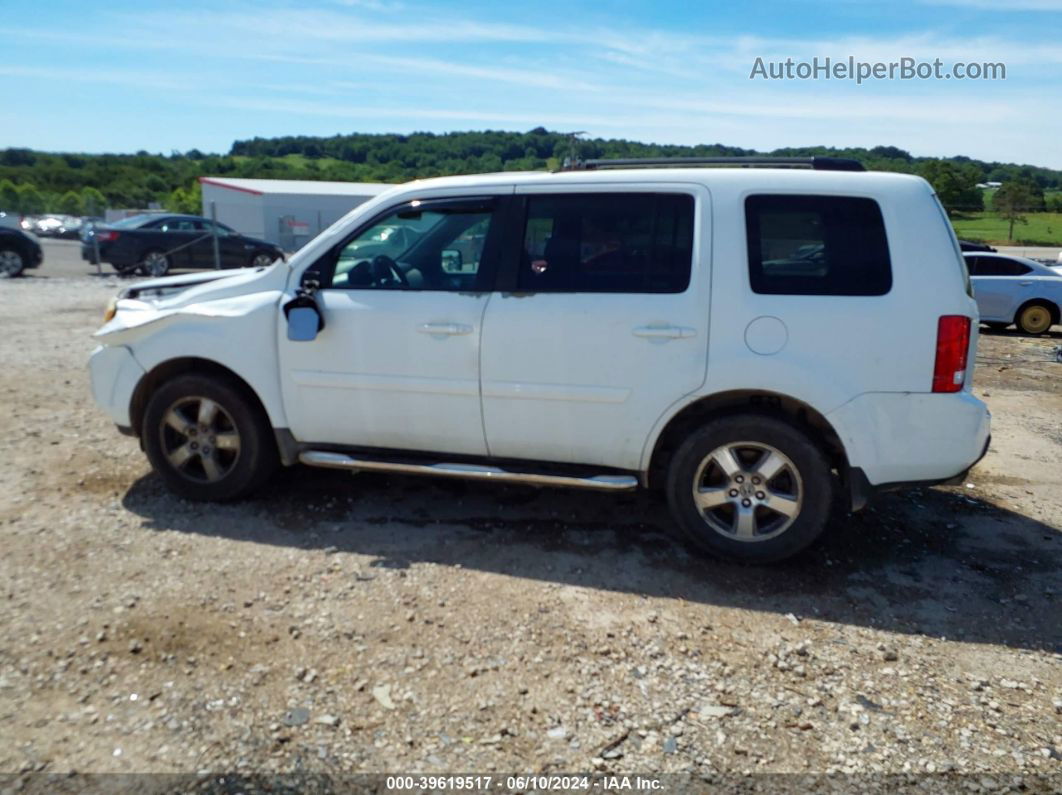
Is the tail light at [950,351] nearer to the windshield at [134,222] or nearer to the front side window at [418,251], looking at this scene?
the front side window at [418,251]

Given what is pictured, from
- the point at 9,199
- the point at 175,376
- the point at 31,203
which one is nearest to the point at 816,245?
the point at 175,376

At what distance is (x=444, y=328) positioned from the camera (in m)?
4.66

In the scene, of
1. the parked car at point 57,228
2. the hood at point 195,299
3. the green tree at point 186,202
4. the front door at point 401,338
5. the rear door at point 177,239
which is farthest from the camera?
the green tree at point 186,202

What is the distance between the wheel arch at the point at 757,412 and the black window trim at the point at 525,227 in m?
0.60

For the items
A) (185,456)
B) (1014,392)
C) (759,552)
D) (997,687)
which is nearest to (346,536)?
(185,456)

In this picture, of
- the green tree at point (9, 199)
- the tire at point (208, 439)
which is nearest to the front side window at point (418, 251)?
the tire at point (208, 439)

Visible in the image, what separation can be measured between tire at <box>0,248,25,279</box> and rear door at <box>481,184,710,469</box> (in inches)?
701

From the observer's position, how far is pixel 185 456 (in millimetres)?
5145

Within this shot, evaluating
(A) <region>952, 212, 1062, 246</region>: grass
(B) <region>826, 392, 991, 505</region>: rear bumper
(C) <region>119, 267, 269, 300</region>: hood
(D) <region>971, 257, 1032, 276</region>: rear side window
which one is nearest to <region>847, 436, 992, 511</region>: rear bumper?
(B) <region>826, 392, 991, 505</region>: rear bumper

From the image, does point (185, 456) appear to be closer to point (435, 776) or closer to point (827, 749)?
point (435, 776)

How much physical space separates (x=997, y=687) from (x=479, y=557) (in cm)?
241

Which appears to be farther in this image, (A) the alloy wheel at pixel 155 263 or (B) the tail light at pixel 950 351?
(A) the alloy wheel at pixel 155 263

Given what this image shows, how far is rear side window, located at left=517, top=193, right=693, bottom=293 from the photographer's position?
448 cm

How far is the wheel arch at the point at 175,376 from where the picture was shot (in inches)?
200
